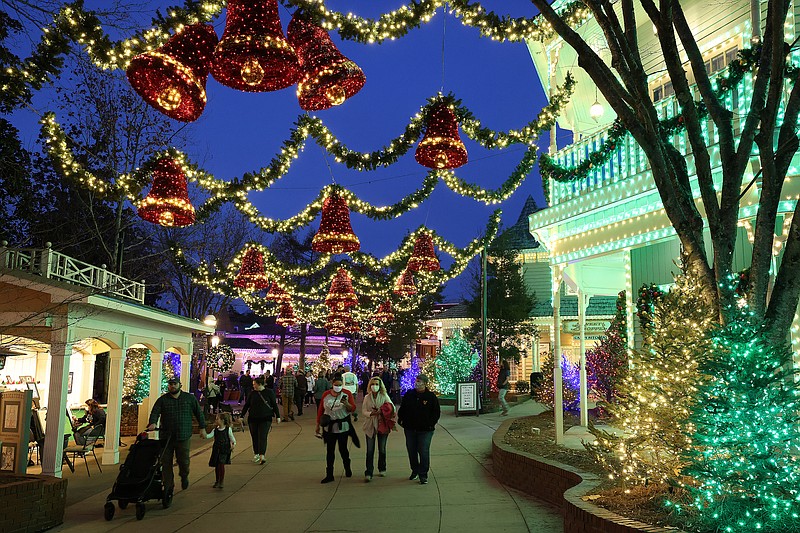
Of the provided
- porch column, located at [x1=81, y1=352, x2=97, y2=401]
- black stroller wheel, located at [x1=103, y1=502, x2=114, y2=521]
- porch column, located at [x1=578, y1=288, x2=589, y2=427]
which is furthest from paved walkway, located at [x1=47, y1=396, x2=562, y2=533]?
porch column, located at [x1=81, y1=352, x2=97, y2=401]

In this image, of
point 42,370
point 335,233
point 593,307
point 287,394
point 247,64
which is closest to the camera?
point 247,64

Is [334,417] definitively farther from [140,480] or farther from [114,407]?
[114,407]

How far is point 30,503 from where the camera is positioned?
848cm

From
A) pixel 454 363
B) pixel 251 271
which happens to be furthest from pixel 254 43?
pixel 454 363

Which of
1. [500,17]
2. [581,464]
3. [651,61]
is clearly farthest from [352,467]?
[651,61]

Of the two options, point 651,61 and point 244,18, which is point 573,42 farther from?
point 651,61

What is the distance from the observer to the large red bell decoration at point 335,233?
42.8 feet

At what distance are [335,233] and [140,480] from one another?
18.7 ft

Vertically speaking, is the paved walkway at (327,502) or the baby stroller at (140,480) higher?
the baby stroller at (140,480)

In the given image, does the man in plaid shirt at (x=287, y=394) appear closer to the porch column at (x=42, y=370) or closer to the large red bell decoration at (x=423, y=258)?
the large red bell decoration at (x=423, y=258)

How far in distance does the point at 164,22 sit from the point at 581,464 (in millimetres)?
8162

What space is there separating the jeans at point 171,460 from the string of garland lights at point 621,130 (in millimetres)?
8294

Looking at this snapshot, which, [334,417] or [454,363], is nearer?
[334,417]

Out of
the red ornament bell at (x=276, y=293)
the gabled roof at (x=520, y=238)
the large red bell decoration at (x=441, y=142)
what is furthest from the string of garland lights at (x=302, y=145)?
the gabled roof at (x=520, y=238)
